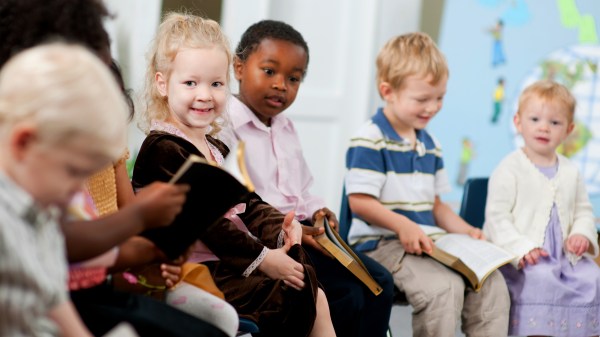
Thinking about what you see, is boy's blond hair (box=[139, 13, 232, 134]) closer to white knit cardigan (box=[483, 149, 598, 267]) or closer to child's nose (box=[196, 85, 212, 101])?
child's nose (box=[196, 85, 212, 101])

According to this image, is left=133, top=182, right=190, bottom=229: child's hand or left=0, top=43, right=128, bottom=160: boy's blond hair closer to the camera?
left=0, top=43, right=128, bottom=160: boy's blond hair

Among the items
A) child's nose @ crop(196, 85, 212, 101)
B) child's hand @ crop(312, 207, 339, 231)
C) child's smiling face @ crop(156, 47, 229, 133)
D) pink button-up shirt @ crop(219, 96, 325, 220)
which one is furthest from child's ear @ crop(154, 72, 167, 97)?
child's hand @ crop(312, 207, 339, 231)

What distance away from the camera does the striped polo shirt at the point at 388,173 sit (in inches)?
113

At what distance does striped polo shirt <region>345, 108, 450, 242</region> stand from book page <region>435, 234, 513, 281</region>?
0.13 metres

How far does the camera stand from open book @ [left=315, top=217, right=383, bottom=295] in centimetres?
248

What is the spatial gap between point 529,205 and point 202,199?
5.48ft

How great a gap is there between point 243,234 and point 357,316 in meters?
0.45

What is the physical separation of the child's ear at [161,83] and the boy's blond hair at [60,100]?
1.05m

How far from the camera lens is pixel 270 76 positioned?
2697 mm

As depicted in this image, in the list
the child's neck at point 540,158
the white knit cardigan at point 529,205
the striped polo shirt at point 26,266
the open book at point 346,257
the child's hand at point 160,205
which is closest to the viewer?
the striped polo shirt at point 26,266

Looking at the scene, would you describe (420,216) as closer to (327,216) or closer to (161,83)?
(327,216)

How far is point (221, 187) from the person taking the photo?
5.44 ft

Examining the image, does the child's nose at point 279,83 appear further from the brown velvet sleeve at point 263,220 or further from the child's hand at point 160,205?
the child's hand at point 160,205

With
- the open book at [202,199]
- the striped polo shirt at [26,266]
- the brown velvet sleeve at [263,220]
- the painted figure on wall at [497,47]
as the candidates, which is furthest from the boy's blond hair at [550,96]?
the striped polo shirt at [26,266]
